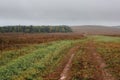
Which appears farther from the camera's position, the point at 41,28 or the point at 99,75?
the point at 41,28

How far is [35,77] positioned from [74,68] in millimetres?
4181

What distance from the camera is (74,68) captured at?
19328mm

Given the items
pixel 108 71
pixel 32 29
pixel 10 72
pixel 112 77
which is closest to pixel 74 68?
pixel 108 71

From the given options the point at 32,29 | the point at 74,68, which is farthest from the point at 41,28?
the point at 74,68

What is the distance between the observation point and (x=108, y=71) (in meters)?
18.2

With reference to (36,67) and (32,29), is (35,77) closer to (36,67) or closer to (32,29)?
(36,67)

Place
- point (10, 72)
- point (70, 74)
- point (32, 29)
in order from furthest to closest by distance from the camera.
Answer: point (32, 29), point (70, 74), point (10, 72)

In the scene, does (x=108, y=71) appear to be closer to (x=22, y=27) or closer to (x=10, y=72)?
(x=10, y=72)

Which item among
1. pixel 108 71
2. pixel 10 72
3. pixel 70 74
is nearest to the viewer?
pixel 10 72

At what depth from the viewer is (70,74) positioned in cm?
1691

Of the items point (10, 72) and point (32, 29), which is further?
point (32, 29)

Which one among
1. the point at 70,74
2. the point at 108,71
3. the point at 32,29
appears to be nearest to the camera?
the point at 70,74

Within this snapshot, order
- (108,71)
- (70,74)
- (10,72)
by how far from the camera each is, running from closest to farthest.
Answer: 1. (10,72)
2. (70,74)
3. (108,71)

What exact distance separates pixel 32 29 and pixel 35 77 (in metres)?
137
